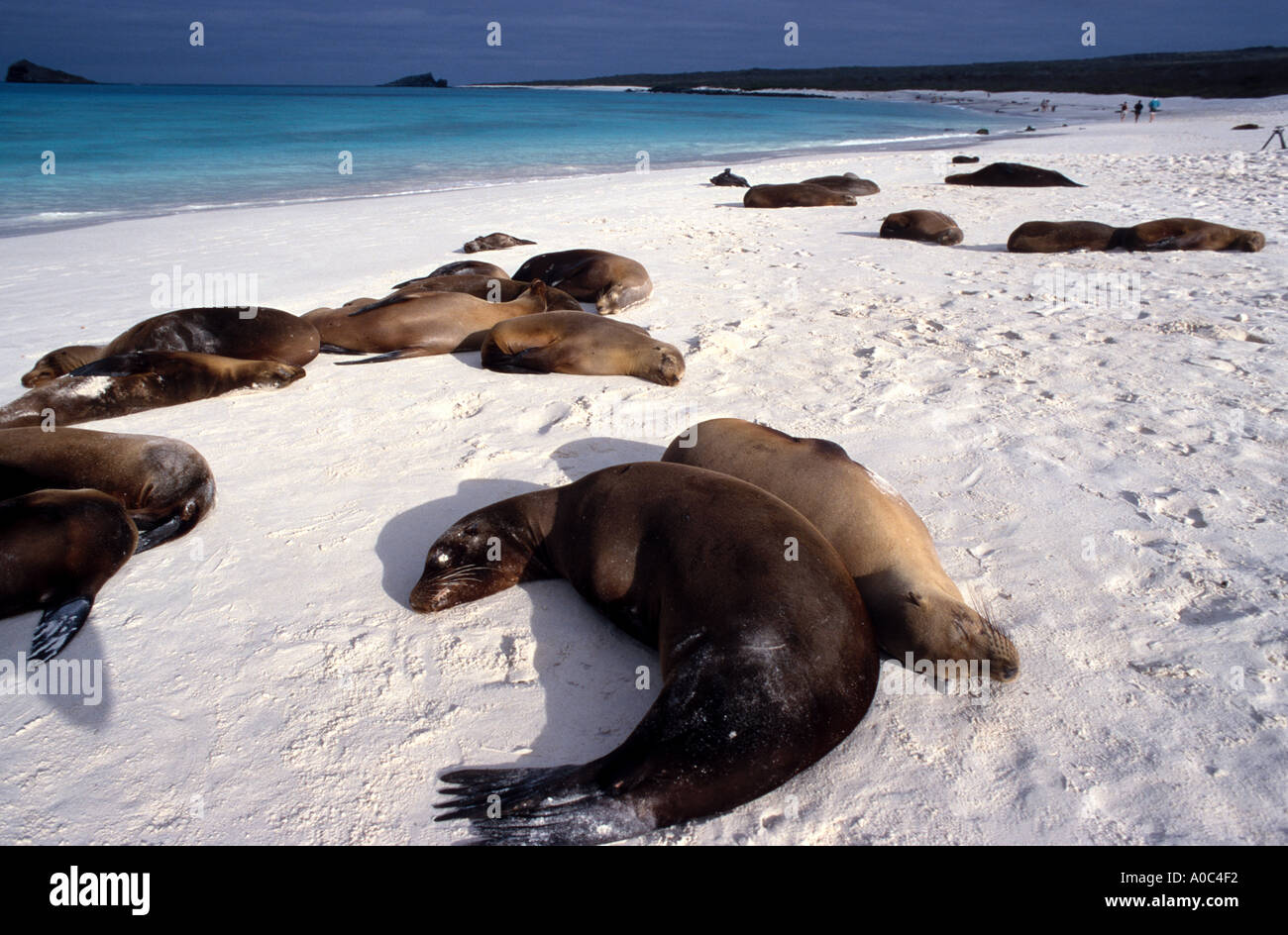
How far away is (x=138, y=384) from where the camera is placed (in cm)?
512

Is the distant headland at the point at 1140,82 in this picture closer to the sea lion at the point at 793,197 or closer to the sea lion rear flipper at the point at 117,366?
the sea lion at the point at 793,197

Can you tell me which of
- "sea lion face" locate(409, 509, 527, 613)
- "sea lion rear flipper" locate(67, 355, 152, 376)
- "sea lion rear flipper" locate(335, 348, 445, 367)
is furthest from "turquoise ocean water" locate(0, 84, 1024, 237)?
"sea lion face" locate(409, 509, 527, 613)

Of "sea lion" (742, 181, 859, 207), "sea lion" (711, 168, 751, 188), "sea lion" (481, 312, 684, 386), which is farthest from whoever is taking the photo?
"sea lion" (711, 168, 751, 188)

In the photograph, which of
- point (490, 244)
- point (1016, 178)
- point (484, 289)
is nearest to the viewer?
point (484, 289)

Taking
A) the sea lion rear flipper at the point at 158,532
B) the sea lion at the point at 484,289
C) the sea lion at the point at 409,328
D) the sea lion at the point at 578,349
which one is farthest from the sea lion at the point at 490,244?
the sea lion rear flipper at the point at 158,532

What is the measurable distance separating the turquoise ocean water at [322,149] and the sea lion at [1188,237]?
13737 millimetres

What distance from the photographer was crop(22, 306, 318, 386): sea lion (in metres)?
5.85

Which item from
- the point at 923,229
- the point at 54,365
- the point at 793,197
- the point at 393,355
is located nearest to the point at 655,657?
the point at 393,355

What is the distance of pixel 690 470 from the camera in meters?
3.20

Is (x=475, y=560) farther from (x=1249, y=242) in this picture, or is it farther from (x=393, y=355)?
(x=1249, y=242)

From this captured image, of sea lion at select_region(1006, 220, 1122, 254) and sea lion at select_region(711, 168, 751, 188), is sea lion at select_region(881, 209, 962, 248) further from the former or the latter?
sea lion at select_region(711, 168, 751, 188)

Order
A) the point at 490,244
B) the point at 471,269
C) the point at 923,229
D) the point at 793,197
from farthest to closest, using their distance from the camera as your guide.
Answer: the point at 793,197, the point at 923,229, the point at 490,244, the point at 471,269

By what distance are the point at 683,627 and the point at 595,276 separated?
18.6 feet

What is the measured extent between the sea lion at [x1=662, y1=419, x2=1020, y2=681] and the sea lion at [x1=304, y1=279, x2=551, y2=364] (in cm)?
304
